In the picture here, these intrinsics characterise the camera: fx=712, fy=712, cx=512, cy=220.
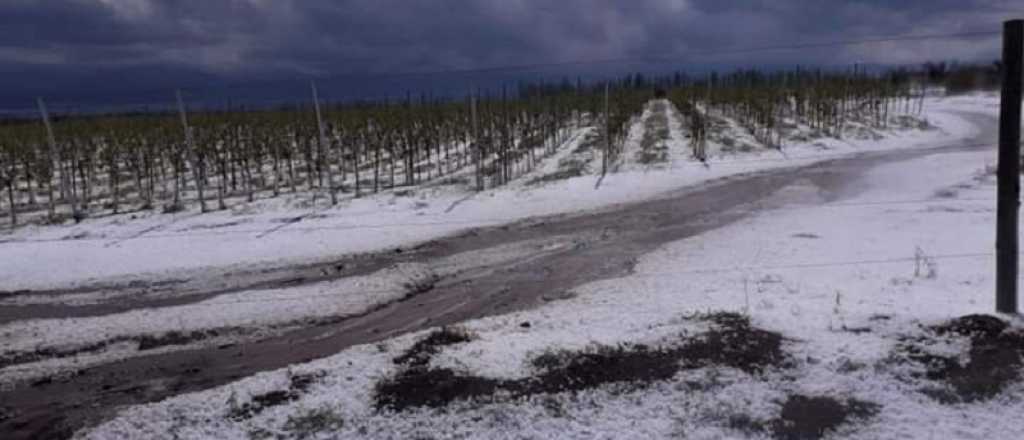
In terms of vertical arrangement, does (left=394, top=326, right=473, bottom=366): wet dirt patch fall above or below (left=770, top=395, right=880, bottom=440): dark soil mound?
above

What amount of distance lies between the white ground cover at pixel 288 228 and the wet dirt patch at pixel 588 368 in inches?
210

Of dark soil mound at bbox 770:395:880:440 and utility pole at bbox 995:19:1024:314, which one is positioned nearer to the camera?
dark soil mound at bbox 770:395:880:440

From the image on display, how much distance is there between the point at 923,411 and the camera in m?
4.31

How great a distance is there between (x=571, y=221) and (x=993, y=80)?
631 centimetres

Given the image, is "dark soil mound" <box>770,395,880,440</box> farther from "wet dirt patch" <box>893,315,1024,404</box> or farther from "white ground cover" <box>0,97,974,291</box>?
"white ground cover" <box>0,97,974,291</box>

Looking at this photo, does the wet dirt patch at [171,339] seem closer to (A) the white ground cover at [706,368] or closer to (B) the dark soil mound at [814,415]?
(A) the white ground cover at [706,368]

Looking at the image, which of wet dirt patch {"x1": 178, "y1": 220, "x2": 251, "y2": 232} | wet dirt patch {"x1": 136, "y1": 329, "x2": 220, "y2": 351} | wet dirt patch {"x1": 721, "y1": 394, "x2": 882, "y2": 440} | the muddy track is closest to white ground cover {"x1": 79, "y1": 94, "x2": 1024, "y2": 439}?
wet dirt patch {"x1": 721, "y1": 394, "x2": 882, "y2": 440}

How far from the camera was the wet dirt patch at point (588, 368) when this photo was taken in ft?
15.7

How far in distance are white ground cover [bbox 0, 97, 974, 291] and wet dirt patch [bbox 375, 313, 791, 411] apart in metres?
5.34

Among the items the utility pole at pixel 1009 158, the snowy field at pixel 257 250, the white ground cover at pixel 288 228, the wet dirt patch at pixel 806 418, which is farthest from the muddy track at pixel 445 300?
the utility pole at pixel 1009 158

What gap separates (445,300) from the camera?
7.74m

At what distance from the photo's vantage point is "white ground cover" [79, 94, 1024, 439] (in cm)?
432

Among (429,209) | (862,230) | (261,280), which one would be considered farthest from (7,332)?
(862,230)

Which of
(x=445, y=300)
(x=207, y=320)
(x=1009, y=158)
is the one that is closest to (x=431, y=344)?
(x=445, y=300)
